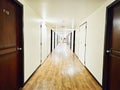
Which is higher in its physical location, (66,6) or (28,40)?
(66,6)

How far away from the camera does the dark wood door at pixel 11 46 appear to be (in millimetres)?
2332

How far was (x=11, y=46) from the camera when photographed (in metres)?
2.77

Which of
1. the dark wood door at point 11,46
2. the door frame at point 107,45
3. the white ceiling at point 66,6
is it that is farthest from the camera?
the white ceiling at point 66,6

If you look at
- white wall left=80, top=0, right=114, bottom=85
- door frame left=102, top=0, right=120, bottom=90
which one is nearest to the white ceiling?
white wall left=80, top=0, right=114, bottom=85

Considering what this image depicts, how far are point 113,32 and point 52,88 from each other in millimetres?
2132

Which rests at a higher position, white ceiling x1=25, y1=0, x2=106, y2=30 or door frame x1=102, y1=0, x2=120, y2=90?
white ceiling x1=25, y1=0, x2=106, y2=30

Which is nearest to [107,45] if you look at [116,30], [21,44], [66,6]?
[116,30]

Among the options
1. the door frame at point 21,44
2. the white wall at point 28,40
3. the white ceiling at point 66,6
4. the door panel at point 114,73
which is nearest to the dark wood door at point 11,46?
the door frame at point 21,44

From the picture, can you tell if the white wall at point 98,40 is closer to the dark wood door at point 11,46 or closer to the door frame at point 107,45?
the door frame at point 107,45

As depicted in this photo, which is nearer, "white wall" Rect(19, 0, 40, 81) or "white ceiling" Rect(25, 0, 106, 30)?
"white ceiling" Rect(25, 0, 106, 30)

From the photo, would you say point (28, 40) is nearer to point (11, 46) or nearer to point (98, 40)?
point (11, 46)

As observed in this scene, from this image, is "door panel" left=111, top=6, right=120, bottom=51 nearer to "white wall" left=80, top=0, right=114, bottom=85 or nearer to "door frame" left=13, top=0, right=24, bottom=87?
"white wall" left=80, top=0, right=114, bottom=85

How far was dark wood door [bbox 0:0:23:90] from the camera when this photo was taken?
91.8 inches

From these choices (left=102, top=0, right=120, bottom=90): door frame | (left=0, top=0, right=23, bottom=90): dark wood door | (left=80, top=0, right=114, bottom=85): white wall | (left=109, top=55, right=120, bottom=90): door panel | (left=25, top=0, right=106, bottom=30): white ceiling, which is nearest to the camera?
(left=0, top=0, right=23, bottom=90): dark wood door
